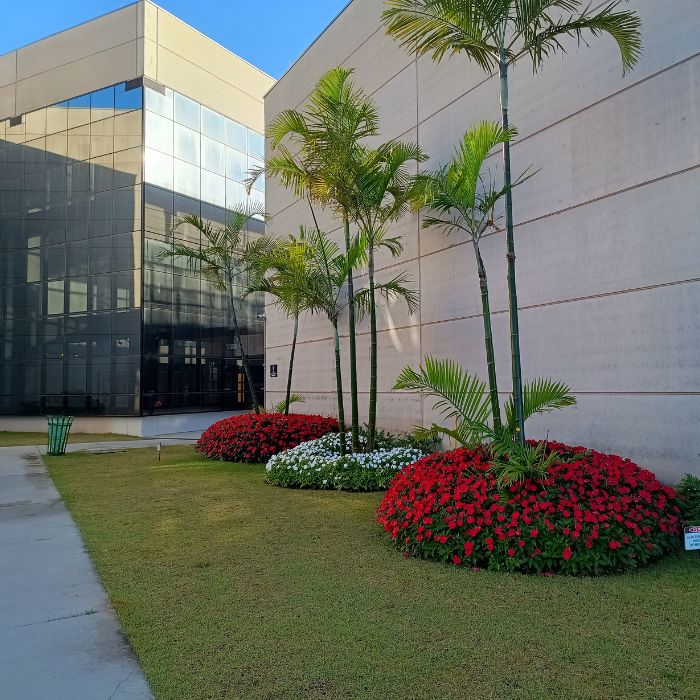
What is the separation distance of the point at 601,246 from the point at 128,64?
2055cm

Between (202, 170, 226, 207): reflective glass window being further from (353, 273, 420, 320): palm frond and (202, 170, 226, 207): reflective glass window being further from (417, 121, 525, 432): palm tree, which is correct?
(417, 121, 525, 432): palm tree

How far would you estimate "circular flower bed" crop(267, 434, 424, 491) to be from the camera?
851cm

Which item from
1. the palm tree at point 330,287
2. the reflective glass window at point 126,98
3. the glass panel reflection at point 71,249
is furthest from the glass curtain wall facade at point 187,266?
the palm tree at point 330,287

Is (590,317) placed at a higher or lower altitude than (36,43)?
lower

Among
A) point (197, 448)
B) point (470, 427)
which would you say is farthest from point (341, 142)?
point (197, 448)

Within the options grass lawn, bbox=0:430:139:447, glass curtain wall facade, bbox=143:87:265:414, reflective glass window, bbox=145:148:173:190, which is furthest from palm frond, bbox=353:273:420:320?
reflective glass window, bbox=145:148:173:190

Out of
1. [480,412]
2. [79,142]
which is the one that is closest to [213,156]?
[79,142]

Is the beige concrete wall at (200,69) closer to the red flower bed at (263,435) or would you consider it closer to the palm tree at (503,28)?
the red flower bed at (263,435)

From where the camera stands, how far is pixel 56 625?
3.89 metres

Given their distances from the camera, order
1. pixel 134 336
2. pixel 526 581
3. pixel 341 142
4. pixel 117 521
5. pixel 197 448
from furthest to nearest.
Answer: pixel 134 336
pixel 197 448
pixel 341 142
pixel 117 521
pixel 526 581

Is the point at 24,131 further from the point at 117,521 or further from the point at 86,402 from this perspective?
the point at 117,521

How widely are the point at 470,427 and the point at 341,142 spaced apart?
179 inches

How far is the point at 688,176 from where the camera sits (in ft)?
19.3

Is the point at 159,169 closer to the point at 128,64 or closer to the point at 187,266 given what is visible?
the point at 187,266
